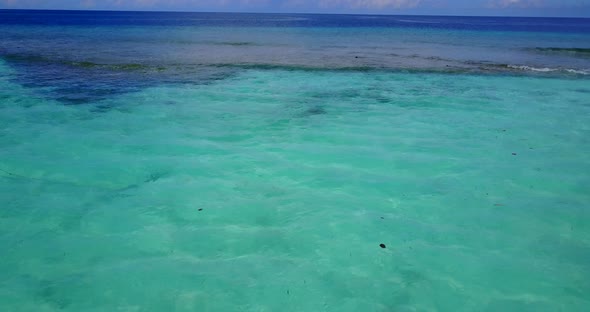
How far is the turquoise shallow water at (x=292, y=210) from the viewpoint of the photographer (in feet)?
13.3

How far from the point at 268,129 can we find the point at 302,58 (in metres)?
14.9

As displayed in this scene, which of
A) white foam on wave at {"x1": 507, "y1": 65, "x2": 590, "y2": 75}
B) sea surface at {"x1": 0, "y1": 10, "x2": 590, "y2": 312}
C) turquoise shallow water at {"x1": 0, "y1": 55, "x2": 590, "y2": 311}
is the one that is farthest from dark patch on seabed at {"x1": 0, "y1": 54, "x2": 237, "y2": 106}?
white foam on wave at {"x1": 507, "y1": 65, "x2": 590, "y2": 75}

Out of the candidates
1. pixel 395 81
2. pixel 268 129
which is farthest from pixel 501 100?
pixel 268 129

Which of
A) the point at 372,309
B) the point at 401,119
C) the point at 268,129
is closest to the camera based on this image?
the point at 372,309

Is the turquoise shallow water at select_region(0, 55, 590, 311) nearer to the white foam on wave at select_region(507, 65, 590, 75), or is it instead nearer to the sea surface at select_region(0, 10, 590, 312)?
the sea surface at select_region(0, 10, 590, 312)

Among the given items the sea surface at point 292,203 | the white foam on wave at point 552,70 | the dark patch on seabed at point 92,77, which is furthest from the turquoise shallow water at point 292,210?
the white foam on wave at point 552,70

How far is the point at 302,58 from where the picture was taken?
23.4m

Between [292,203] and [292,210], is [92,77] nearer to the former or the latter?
[292,203]

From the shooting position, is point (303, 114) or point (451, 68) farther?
point (451, 68)

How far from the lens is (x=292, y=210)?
559 centimetres

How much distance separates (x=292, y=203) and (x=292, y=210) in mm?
227

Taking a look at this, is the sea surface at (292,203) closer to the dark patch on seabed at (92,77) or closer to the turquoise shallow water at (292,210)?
the turquoise shallow water at (292,210)

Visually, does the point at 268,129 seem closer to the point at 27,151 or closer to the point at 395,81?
the point at 27,151

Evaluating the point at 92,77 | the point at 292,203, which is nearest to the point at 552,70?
the point at 292,203
